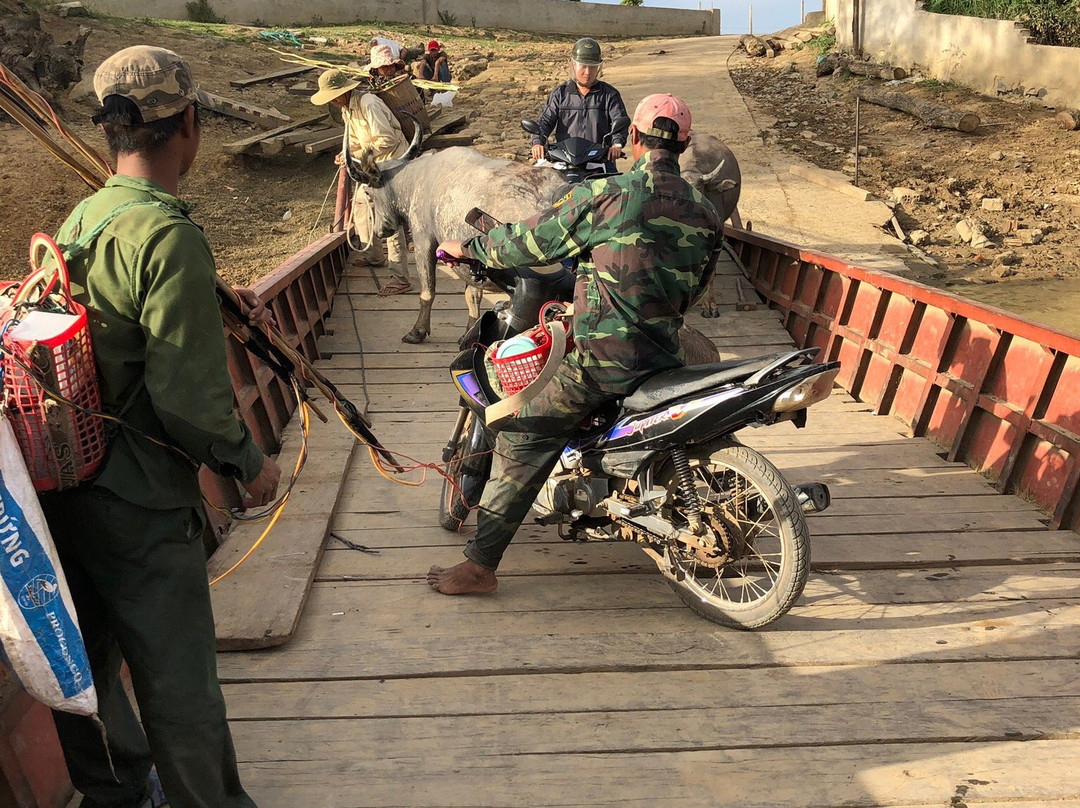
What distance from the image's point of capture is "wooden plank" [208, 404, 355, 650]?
3375 mm

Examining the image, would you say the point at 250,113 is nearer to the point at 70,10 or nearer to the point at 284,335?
the point at 70,10

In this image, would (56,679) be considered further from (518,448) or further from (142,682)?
(518,448)

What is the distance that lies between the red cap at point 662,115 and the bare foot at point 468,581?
1.78 metres

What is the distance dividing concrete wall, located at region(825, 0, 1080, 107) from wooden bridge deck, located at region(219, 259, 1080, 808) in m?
13.1

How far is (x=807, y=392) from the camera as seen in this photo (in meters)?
3.05

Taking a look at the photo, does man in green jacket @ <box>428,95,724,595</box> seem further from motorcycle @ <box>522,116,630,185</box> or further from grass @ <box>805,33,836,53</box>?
grass @ <box>805,33,836,53</box>

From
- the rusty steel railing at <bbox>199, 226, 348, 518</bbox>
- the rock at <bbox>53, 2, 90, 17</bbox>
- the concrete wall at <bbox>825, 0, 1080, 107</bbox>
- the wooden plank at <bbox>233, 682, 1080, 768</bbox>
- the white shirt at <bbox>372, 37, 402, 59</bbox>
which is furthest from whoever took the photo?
the rock at <bbox>53, 2, 90, 17</bbox>

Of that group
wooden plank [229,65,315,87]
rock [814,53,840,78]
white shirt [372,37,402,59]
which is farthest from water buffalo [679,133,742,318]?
rock [814,53,840,78]

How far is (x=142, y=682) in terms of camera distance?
2207 millimetres

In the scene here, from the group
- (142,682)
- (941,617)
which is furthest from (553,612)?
(142,682)

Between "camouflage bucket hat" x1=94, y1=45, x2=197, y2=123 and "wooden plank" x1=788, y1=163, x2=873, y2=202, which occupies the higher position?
"camouflage bucket hat" x1=94, y1=45, x2=197, y2=123

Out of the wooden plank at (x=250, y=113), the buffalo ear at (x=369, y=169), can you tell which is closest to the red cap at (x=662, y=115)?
the buffalo ear at (x=369, y=169)

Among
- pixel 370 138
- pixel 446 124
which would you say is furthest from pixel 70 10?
pixel 370 138

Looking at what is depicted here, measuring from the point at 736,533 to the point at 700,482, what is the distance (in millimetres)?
241
